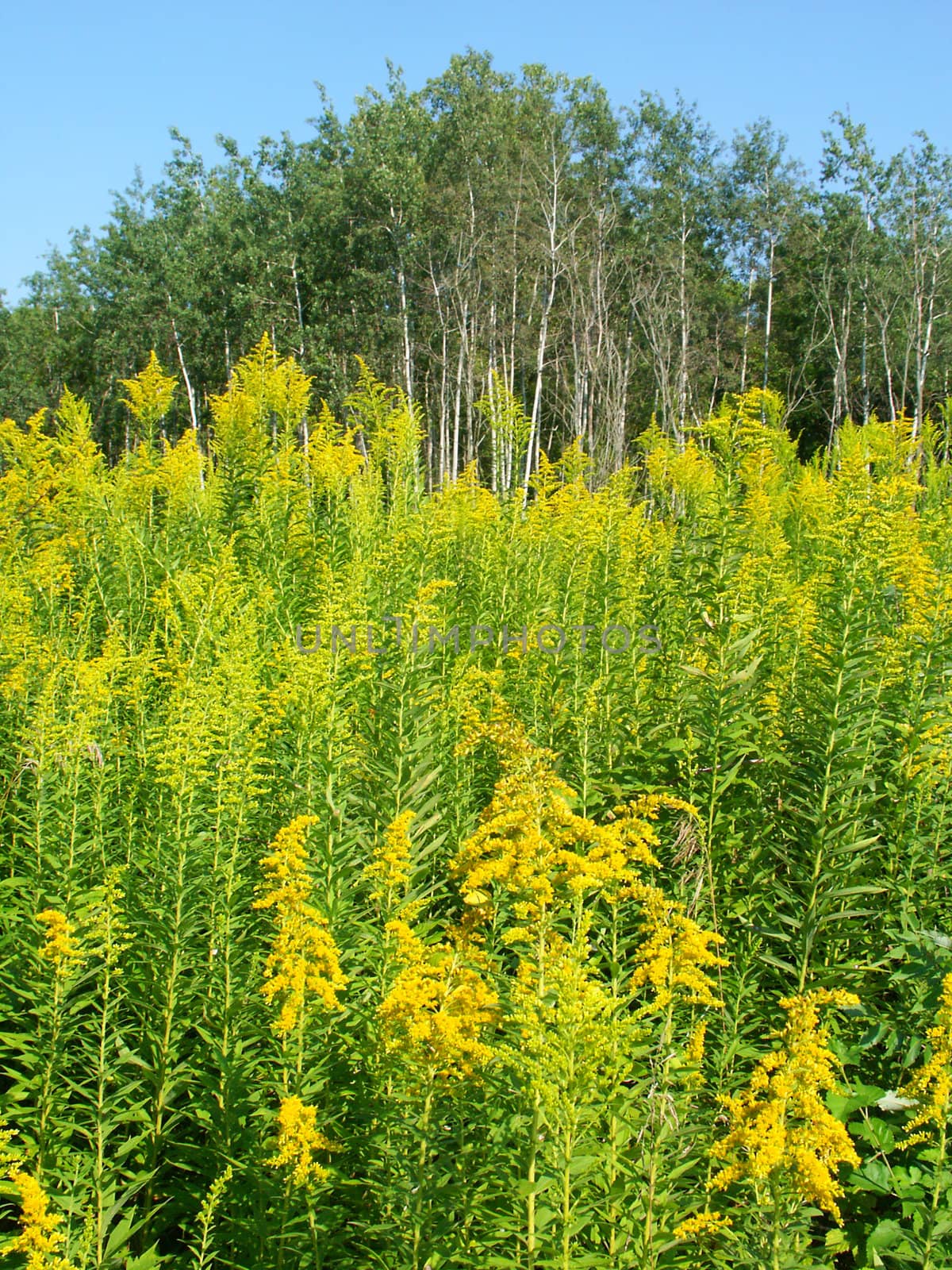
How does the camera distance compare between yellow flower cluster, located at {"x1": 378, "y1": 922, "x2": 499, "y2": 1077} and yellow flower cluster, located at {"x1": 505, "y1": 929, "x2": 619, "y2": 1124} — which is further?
yellow flower cluster, located at {"x1": 378, "y1": 922, "x2": 499, "y2": 1077}

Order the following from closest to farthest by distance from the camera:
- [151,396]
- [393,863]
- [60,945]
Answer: [60,945] < [393,863] < [151,396]

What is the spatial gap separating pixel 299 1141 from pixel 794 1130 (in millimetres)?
1151

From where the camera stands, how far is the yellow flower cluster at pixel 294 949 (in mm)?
2223

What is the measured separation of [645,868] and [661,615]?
1638 mm

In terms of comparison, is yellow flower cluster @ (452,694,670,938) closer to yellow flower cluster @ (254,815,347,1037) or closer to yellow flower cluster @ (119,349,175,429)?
yellow flower cluster @ (254,815,347,1037)

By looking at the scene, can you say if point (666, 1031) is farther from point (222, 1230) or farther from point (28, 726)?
point (28, 726)

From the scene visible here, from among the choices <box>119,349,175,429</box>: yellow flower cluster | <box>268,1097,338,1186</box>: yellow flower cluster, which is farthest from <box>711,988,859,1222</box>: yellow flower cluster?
<box>119,349,175,429</box>: yellow flower cluster

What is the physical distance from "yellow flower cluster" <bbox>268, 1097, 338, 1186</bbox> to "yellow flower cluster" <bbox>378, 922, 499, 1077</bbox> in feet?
0.83

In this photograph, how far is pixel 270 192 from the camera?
35.6 meters

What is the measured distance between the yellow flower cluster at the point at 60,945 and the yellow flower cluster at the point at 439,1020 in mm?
904

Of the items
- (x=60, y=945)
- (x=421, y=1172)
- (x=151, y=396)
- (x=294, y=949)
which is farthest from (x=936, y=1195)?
(x=151, y=396)

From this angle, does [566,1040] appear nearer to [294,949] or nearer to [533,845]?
[533,845]

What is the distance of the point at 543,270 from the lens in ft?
116

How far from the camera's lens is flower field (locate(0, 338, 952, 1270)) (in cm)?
216
